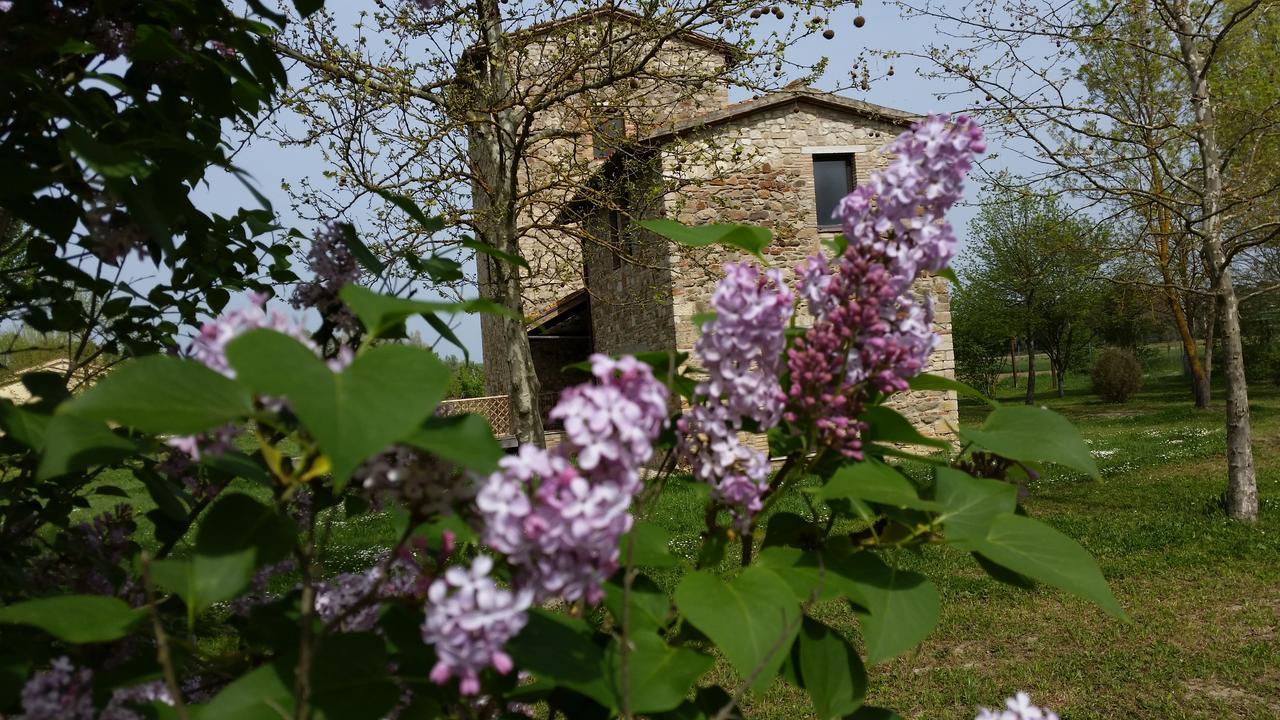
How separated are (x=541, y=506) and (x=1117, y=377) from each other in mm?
29498

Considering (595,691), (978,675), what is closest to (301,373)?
(595,691)

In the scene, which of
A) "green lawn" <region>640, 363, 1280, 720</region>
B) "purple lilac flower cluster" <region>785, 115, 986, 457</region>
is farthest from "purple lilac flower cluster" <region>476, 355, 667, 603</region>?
"green lawn" <region>640, 363, 1280, 720</region>

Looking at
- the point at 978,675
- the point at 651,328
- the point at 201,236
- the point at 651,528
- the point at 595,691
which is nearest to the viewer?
the point at 595,691

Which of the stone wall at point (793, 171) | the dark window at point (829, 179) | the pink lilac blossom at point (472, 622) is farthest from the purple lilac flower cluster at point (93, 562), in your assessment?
the dark window at point (829, 179)

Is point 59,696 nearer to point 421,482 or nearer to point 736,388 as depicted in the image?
point 421,482

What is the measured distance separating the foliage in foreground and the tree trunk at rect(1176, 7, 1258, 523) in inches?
338

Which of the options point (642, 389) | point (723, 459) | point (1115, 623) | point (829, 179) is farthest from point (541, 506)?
point (829, 179)

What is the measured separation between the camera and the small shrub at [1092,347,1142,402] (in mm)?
25922

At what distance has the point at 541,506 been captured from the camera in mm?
606

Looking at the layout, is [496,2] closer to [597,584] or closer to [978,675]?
[978,675]

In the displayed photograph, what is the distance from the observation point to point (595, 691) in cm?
68

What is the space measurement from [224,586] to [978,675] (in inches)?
206

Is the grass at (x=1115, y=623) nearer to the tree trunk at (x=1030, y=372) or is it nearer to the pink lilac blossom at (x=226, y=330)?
the pink lilac blossom at (x=226, y=330)

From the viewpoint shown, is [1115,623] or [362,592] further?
[1115,623]
